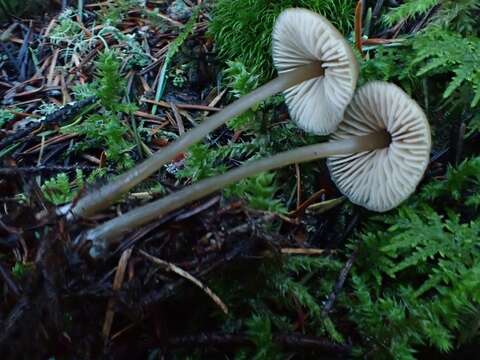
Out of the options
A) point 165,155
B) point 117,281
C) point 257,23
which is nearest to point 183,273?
point 117,281

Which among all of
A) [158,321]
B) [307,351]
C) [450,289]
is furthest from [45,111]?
[450,289]

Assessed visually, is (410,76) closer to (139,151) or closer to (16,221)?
(139,151)

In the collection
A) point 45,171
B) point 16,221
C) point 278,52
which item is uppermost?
point 278,52

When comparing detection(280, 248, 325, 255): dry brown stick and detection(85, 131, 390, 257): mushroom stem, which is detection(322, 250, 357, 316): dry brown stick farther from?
detection(85, 131, 390, 257): mushroom stem

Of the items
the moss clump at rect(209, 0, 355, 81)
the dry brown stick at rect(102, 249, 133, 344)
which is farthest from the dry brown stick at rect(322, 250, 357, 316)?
the moss clump at rect(209, 0, 355, 81)

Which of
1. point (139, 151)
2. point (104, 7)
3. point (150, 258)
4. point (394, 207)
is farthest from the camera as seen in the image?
point (104, 7)

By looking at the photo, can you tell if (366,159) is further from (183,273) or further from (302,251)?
(183,273)
